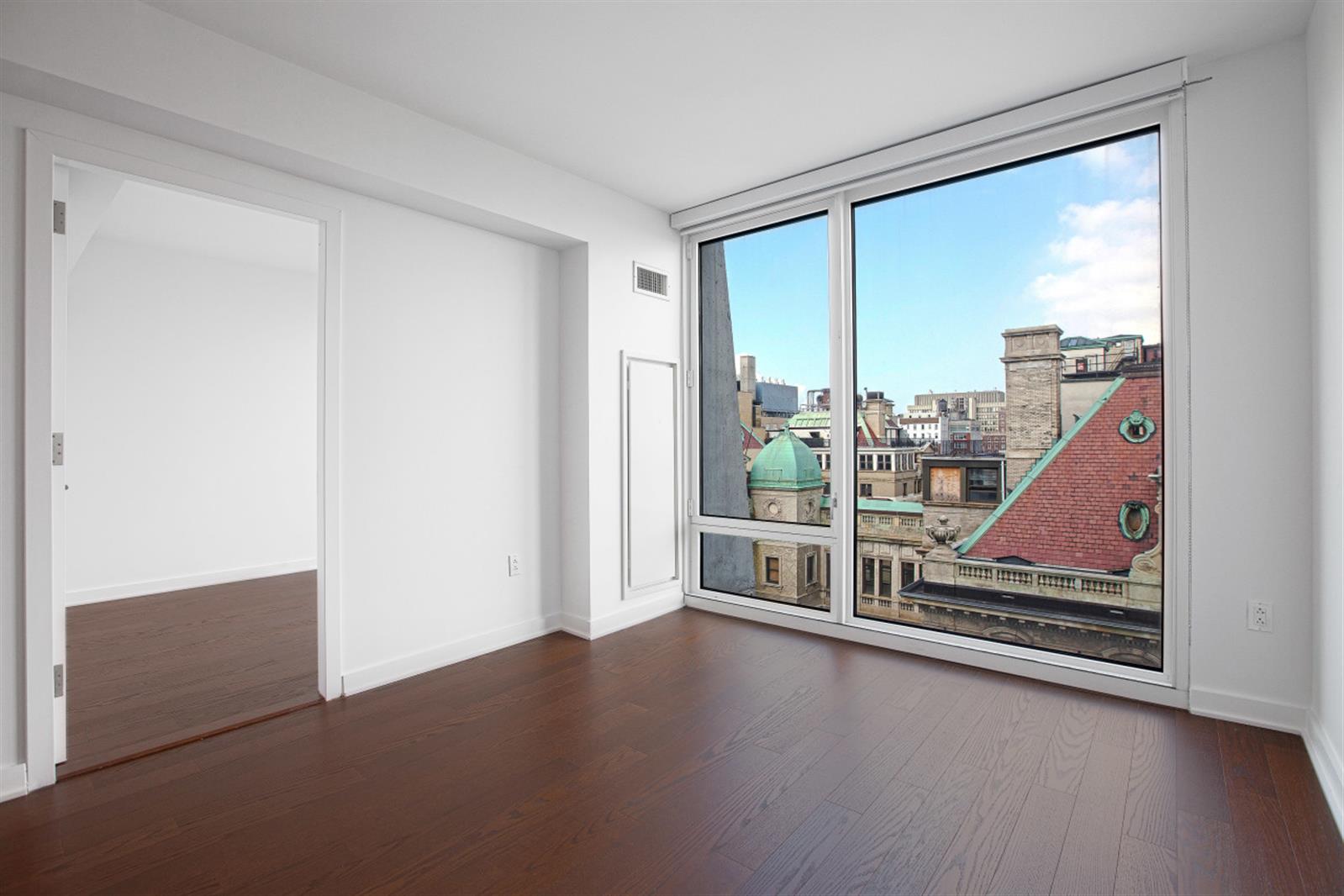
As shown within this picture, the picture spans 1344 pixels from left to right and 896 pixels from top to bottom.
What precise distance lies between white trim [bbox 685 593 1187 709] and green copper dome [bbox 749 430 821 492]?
793 millimetres

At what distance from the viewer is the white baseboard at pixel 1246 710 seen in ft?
7.97

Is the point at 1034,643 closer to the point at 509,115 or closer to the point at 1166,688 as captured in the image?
the point at 1166,688

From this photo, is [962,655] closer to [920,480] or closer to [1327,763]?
[920,480]

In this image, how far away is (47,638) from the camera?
7.22 feet

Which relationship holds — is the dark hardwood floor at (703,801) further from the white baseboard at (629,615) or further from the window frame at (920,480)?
the white baseboard at (629,615)

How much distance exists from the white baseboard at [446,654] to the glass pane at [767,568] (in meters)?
1.15

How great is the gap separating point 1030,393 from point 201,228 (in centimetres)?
560

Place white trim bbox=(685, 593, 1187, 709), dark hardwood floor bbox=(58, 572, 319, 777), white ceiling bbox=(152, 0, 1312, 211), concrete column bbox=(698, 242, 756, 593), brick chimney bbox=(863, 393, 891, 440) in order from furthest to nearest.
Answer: concrete column bbox=(698, 242, 756, 593) < brick chimney bbox=(863, 393, 891, 440) < white trim bbox=(685, 593, 1187, 709) < dark hardwood floor bbox=(58, 572, 319, 777) < white ceiling bbox=(152, 0, 1312, 211)

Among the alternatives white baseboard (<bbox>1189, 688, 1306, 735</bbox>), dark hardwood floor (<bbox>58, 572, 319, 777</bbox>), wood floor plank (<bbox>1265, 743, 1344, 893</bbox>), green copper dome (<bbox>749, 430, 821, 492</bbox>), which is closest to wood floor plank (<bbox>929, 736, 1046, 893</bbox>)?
wood floor plank (<bbox>1265, 743, 1344, 893</bbox>)

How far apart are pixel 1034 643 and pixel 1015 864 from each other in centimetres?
165

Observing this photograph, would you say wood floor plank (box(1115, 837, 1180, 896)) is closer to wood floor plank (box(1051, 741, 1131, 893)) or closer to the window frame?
wood floor plank (box(1051, 741, 1131, 893))

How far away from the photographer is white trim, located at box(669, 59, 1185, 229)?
269 cm

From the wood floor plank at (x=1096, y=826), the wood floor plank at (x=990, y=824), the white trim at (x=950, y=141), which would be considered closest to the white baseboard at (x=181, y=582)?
the white trim at (x=950, y=141)

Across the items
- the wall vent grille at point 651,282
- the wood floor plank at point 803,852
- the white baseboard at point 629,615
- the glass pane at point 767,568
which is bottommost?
the wood floor plank at point 803,852
